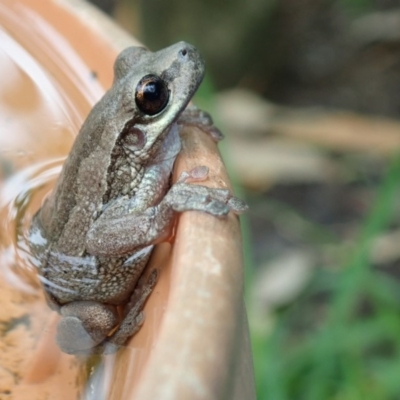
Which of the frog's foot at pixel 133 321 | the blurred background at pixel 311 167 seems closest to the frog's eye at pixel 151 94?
the frog's foot at pixel 133 321

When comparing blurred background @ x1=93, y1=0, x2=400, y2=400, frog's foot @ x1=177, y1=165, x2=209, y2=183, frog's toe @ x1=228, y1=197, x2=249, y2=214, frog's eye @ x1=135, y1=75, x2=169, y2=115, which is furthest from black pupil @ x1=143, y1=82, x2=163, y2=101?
blurred background @ x1=93, y1=0, x2=400, y2=400

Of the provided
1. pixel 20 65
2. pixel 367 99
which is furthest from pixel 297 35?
pixel 20 65

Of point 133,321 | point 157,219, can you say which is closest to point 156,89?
point 157,219

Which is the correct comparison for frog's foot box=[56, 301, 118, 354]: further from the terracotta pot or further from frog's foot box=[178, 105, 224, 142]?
frog's foot box=[178, 105, 224, 142]

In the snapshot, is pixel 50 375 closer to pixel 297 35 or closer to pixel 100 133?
pixel 100 133

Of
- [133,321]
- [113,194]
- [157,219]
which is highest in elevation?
[113,194]

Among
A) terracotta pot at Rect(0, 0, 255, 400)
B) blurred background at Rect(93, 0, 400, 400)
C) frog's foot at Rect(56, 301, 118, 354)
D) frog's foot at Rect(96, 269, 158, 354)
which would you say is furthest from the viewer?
blurred background at Rect(93, 0, 400, 400)

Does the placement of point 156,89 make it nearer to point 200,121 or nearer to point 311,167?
point 200,121
